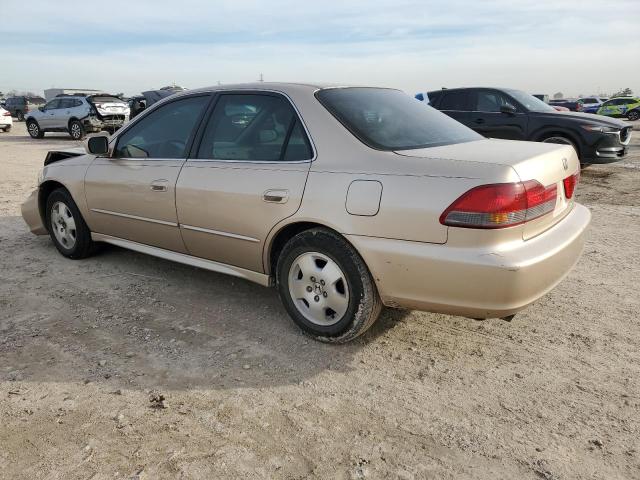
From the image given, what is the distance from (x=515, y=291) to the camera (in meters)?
2.57

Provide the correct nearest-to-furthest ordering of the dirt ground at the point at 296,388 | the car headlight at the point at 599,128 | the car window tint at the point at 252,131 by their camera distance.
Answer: the dirt ground at the point at 296,388 → the car window tint at the point at 252,131 → the car headlight at the point at 599,128

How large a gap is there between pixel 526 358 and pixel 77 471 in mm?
2398

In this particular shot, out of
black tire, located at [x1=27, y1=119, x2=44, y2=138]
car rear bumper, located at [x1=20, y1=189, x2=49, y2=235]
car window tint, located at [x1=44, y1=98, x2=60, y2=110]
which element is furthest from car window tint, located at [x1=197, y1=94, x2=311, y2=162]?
black tire, located at [x1=27, y1=119, x2=44, y2=138]

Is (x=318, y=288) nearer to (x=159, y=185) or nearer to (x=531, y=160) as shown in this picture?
(x=531, y=160)

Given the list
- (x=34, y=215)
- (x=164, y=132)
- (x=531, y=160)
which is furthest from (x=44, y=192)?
(x=531, y=160)

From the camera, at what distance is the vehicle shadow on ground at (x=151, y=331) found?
2.93 m

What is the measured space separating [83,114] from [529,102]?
48.7 feet

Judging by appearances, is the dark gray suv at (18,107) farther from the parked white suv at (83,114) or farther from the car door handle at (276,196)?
the car door handle at (276,196)

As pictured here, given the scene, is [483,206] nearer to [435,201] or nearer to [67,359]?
[435,201]

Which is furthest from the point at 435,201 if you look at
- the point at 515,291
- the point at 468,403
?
the point at 468,403

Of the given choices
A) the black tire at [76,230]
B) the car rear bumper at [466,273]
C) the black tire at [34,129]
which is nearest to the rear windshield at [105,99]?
the black tire at [34,129]

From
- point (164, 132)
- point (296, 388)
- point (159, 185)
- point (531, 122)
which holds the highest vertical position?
point (164, 132)

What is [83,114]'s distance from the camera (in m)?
18.2

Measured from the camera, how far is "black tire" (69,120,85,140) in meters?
18.5
